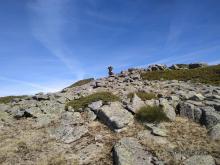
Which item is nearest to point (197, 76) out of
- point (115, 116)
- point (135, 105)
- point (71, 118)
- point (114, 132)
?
point (135, 105)

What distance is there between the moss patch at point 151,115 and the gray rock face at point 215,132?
3.01 m

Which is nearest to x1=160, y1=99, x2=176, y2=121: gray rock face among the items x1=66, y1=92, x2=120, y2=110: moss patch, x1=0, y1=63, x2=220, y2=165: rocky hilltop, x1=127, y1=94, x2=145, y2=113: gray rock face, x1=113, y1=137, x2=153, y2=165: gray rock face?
x1=0, y1=63, x2=220, y2=165: rocky hilltop

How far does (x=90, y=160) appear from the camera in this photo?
1462 cm

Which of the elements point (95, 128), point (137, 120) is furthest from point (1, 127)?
point (137, 120)

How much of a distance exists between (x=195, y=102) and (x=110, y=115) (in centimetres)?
662

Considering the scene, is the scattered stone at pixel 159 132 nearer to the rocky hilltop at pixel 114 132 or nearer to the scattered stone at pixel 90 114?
the rocky hilltop at pixel 114 132

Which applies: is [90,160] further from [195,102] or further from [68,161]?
[195,102]

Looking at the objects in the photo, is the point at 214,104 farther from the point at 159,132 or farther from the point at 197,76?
the point at 197,76

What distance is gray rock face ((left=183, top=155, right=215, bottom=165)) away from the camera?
1335 cm

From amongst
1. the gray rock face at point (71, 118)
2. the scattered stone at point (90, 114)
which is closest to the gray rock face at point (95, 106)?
the scattered stone at point (90, 114)

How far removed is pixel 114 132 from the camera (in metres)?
17.6

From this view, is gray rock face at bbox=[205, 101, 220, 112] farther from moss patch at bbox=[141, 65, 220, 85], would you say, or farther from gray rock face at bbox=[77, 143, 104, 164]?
moss patch at bbox=[141, 65, 220, 85]

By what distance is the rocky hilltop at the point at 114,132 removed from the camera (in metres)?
14.5

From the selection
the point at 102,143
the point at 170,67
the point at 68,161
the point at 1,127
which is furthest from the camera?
the point at 170,67
